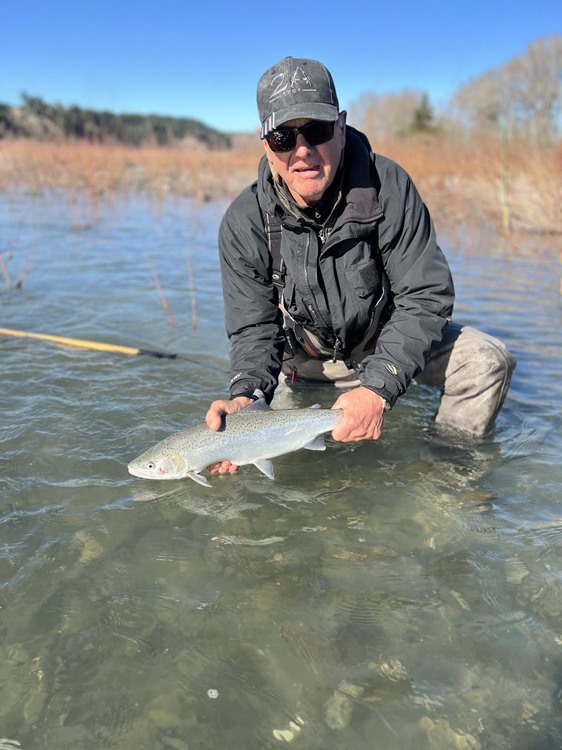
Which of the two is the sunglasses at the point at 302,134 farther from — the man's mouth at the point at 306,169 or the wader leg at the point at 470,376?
the wader leg at the point at 470,376

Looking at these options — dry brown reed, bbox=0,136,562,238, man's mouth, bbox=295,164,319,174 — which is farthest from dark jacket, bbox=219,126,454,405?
dry brown reed, bbox=0,136,562,238

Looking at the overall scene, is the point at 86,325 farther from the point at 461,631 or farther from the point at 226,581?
the point at 461,631

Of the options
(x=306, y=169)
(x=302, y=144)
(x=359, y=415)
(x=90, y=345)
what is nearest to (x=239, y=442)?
(x=359, y=415)

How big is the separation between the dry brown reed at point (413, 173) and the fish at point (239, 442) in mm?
10358

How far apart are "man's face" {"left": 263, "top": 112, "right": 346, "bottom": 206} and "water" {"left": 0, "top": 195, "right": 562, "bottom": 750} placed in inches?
71.8

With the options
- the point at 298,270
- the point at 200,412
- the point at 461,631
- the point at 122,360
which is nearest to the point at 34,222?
the point at 122,360

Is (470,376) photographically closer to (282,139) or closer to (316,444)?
(316,444)

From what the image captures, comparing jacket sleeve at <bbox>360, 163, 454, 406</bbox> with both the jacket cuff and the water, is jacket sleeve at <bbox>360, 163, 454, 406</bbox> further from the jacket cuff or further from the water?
the water

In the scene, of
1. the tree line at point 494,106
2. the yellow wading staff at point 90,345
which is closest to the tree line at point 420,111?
the tree line at point 494,106

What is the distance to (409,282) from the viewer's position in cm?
363

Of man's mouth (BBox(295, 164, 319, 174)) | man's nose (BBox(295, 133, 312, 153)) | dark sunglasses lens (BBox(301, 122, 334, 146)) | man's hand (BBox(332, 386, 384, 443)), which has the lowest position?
man's hand (BBox(332, 386, 384, 443))

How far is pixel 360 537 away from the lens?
10.4 feet

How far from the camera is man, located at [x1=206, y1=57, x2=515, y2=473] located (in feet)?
10.9

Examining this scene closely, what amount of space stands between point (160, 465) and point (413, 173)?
1552 cm
